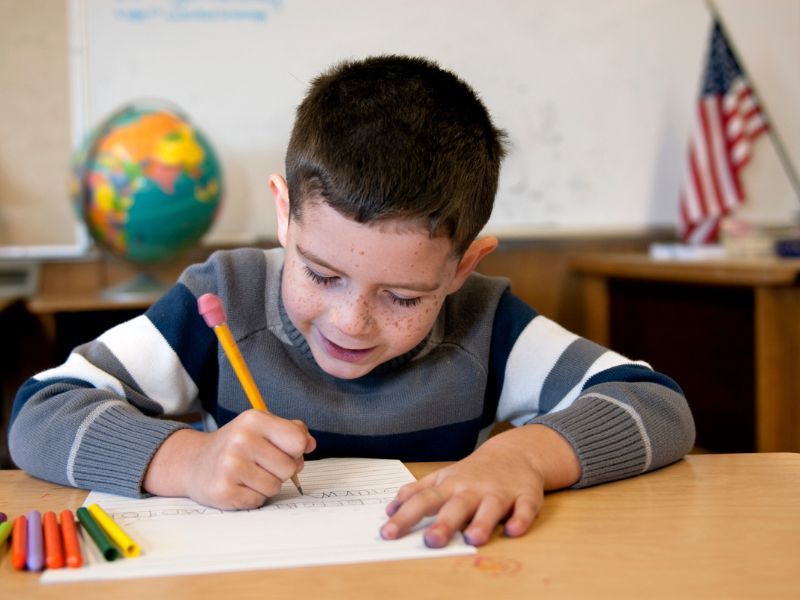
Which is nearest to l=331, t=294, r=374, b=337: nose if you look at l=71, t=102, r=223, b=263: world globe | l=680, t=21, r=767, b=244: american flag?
l=71, t=102, r=223, b=263: world globe

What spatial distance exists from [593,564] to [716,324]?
187 centimetres

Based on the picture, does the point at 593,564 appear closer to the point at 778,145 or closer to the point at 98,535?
the point at 98,535

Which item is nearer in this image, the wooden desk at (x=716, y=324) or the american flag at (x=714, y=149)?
the wooden desk at (x=716, y=324)

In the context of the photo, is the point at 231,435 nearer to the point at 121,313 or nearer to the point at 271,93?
the point at 121,313

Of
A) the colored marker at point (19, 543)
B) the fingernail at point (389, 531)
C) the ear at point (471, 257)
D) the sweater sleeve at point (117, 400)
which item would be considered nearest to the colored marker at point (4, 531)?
the colored marker at point (19, 543)

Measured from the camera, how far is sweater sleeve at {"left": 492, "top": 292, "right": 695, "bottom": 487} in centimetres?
81

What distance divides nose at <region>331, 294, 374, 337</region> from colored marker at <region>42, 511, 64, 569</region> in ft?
0.98

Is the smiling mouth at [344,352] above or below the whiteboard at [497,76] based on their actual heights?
below

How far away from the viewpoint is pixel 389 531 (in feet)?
2.01

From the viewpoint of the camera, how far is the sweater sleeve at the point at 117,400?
2.55ft

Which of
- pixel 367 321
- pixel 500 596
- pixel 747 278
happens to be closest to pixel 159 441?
pixel 367 321

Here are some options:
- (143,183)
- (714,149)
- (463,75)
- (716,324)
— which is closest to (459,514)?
(143,183)

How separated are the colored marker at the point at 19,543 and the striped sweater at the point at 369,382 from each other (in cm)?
19

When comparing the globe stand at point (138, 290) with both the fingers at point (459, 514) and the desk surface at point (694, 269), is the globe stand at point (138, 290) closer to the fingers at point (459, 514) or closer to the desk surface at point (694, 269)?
A: the desk surface at point (694, 269)
